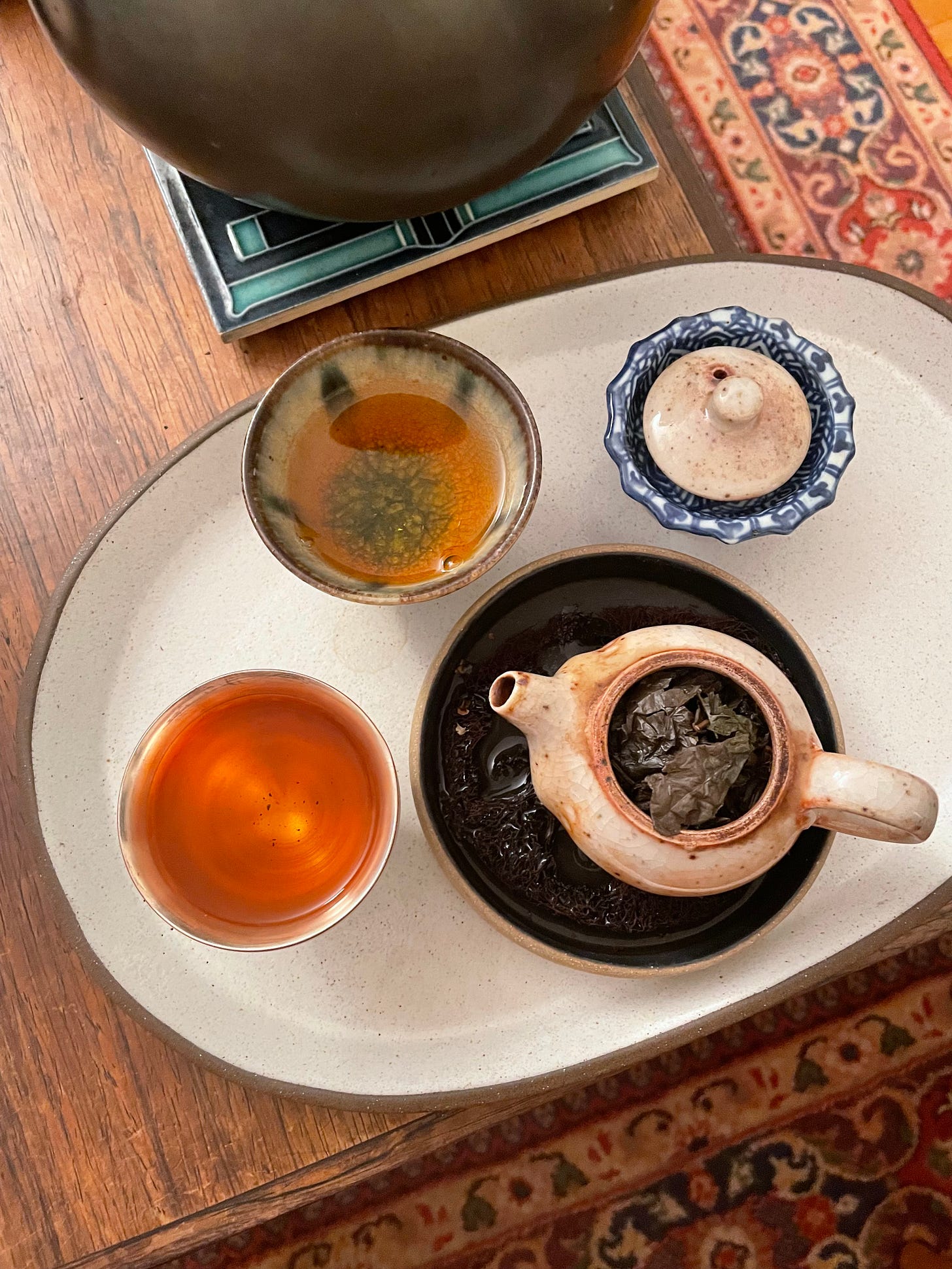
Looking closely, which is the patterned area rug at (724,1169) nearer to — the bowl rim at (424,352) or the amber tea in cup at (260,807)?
the amber tea in cup at (260,807)

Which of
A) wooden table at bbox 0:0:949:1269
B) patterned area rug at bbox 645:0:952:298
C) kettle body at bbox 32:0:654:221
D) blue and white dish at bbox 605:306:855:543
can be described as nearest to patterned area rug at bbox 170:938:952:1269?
wooden table at bbox 0:0:949:1269

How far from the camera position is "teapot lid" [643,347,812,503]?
30.9 inches

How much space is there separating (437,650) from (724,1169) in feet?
2.94

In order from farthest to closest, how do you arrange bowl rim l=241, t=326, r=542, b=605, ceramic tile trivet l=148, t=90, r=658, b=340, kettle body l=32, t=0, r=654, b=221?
ceramic tile trivet l=148, t=90, r=658, b=340 < bowl rim l=241, t=326, r=542, b=605 < kettle body l=32, t=0, r=654, b=221

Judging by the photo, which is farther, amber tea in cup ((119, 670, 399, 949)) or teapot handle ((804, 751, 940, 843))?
amber tea in cup ((119, 670, 399, 949))

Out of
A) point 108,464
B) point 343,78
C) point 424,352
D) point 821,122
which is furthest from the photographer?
point 821,122

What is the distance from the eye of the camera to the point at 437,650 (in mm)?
821

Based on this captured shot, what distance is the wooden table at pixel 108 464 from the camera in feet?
2.54

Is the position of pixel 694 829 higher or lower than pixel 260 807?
higher

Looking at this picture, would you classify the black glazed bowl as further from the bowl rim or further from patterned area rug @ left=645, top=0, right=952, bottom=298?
patterned area rug @ left=645, top=0, right=952, bottom=298

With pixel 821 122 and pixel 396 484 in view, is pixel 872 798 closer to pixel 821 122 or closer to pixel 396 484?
pixel 396 484

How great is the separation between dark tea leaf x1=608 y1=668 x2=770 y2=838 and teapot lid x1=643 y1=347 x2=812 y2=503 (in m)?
0.22

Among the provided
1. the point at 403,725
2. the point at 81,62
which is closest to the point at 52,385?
the point at 81,62

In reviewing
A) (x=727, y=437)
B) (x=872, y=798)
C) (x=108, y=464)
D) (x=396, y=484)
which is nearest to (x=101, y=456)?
(x=108, y=464)
